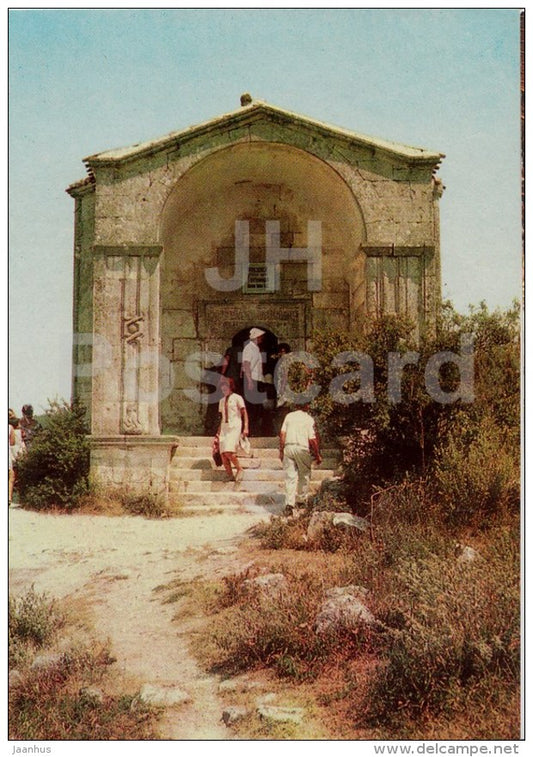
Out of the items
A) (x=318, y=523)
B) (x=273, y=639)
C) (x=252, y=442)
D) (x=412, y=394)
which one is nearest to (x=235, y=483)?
(x=252, y=442)

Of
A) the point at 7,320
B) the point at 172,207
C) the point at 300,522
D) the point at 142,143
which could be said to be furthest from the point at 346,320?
the point at 7,320

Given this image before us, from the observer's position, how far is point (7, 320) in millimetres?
6293

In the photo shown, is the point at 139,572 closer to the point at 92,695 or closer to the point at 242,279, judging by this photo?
the point at 92,695

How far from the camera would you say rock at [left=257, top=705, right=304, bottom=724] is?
5.20 metres

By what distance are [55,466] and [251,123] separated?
610 cm

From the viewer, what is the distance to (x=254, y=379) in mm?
14219

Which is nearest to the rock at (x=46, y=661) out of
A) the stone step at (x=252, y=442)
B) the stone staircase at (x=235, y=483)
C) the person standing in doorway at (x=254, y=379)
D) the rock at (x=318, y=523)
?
the rock at (x=318, y=523)

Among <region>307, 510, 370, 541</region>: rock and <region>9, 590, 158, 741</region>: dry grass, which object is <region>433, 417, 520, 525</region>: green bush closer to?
<region>307, 510, 370, 541</region>: rock

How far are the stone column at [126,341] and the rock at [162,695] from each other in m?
6.30

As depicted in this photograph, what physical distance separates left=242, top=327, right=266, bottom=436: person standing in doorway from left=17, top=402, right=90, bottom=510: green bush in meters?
3.46

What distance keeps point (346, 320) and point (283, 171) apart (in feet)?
9.67

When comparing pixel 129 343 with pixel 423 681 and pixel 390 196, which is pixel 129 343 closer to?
pixel 390 196

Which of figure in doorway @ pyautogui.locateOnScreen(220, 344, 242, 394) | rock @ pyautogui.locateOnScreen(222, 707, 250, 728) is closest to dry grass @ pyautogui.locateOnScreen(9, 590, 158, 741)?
rock @ pyautogui.locateOnScreen(222, 707, 250, 728)

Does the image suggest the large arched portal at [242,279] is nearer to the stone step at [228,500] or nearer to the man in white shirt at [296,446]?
the stone step at [228,500]
